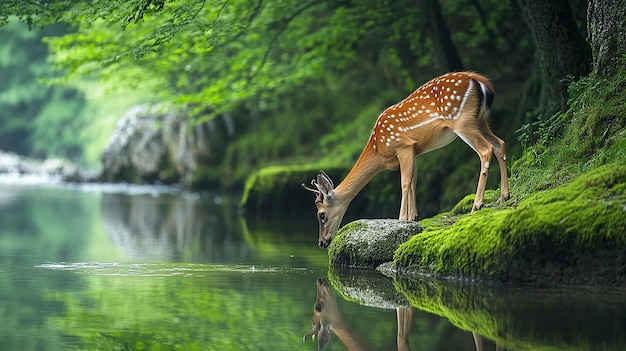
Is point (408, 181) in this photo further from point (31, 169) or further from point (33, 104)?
point (33, 104)

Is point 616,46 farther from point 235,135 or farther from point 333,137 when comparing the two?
point 235,135

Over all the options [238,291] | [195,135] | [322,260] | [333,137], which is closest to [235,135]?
[195,135]

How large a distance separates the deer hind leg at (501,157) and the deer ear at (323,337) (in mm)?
4519

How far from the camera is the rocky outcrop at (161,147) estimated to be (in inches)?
1359

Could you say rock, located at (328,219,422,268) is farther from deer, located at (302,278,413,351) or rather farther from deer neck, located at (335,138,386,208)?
deer, located at (302,278,413,351)

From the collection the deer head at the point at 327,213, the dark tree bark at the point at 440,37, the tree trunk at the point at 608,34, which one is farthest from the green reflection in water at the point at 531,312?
the dark tree bark at the point at 440,37

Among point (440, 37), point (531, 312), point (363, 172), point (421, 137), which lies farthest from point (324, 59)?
point (531, 312)

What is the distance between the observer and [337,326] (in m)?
7.15

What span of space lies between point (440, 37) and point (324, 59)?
400 centimetres

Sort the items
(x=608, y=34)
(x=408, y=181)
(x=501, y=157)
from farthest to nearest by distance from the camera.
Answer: (x=408, y=181) < (x=608, y=34) < (x=501, y=157)

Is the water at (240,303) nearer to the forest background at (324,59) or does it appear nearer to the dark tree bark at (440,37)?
the forest background at (324,59)

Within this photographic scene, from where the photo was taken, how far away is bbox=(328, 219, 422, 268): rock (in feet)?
35.6

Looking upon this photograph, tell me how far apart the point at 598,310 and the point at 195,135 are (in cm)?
2785

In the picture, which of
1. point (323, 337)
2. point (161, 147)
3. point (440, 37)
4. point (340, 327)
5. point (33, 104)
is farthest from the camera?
point (33, 104)
